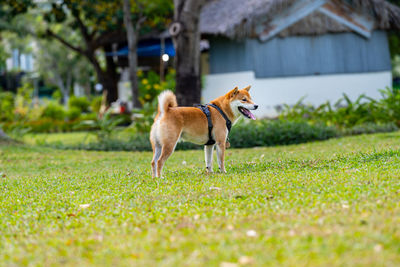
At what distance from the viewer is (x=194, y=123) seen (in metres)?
6.81

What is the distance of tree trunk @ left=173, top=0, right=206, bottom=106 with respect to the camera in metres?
13.4

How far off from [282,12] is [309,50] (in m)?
1.78

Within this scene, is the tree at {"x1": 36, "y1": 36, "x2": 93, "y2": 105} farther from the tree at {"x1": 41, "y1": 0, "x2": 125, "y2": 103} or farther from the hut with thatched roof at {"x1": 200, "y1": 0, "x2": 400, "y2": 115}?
the hut with thatched roof at {"x1": 200, "y1": 0, "x2": 400, "y2": 115}

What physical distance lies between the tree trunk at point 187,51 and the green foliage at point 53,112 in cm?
967

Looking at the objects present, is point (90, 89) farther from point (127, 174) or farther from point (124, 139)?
point (127, 174)

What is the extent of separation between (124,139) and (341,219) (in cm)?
1007

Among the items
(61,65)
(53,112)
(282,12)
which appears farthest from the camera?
(61,65)

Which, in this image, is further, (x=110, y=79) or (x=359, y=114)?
(x=110, y=79)

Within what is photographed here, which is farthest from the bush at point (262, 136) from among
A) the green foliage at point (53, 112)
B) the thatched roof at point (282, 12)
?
the green foliage at point (53, 112)

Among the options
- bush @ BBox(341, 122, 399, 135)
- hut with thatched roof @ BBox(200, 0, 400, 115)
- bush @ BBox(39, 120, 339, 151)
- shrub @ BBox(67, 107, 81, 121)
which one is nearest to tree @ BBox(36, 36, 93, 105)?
shrub @ BBox(67, 107, 81, 121)

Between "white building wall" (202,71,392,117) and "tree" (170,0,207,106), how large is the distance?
5.37m

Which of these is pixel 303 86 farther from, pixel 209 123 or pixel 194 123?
pixel 194 123

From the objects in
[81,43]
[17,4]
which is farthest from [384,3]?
[81,43]

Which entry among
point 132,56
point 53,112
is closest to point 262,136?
point 132,56
